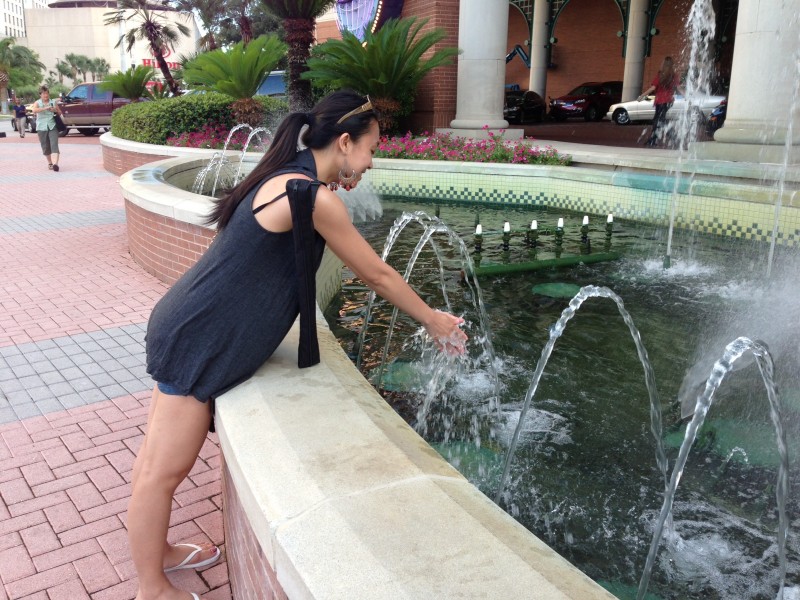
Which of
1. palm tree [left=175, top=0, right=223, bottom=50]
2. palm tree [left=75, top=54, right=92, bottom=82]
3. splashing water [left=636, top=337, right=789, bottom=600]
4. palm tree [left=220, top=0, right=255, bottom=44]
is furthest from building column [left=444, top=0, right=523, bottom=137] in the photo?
palm tree [left=75, top=54, right=92, bottom=82]

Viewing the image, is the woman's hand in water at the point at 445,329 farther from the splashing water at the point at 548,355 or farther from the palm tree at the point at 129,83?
the palm tree at the point at 129,83

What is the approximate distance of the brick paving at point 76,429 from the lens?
2.76m

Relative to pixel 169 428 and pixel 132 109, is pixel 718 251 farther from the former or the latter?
pixel 132 109

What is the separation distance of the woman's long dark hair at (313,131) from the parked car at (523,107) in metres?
25.5

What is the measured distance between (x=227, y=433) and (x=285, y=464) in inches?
11.4

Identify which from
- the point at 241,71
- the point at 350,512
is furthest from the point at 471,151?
the point at 350,512

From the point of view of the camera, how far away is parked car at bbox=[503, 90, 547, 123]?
27214mm

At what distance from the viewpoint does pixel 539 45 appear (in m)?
31.8

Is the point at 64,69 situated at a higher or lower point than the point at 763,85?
higher

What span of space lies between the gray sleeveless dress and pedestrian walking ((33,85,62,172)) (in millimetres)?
15927

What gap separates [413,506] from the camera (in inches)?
67.8

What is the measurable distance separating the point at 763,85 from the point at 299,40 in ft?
33.0

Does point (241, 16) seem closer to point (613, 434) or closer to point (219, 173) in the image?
point (219, 173)

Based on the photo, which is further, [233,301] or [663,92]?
[663,92]
